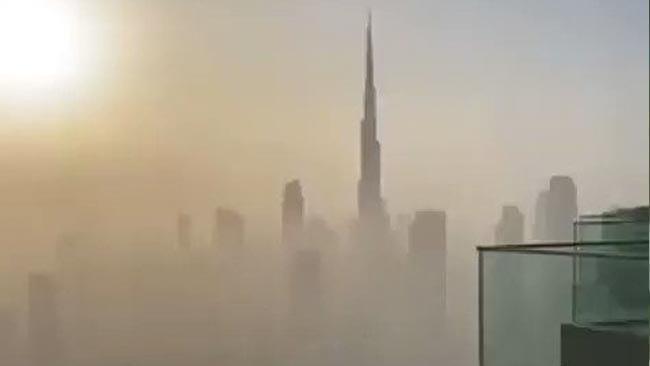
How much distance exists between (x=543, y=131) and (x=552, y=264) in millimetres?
200

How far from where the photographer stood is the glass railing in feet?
4.98

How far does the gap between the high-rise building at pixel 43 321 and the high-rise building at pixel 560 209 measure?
2.36 ft

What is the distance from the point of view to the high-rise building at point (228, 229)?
1.38m

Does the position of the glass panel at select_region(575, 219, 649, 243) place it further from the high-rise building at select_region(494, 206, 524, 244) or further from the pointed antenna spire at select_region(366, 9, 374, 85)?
the pointed antenna spire at select_region(366, 9, 374, 85)

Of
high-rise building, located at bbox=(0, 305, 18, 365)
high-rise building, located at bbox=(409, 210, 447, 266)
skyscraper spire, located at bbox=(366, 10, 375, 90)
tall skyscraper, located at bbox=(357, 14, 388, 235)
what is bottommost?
high-rise building, located at bbox=(0, 305, 18, 365)

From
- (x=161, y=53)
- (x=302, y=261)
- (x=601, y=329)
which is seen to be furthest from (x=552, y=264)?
(x=161, y=53)

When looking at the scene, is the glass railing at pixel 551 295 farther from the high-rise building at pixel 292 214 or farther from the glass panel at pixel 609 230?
the high-rise building at pixel 292 214

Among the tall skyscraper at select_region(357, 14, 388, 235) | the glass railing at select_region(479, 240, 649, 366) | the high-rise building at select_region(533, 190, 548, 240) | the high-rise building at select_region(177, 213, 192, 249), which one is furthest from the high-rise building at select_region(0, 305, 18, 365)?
the high-rise building at select_region(533, 190, 548, 240)

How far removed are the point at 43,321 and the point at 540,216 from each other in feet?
2.38

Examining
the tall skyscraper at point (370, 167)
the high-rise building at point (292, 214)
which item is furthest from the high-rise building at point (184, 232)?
the tall skyscraper at point (370, 167)

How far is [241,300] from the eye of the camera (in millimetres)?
1389

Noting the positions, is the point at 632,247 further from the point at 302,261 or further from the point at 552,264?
the point at 302,261

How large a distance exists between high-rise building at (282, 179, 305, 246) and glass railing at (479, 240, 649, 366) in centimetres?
28

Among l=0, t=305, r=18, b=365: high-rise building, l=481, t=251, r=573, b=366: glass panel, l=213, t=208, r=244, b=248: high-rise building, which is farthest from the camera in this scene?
l=481, t=251, r=573, b=366: glass panel
